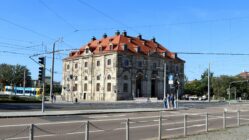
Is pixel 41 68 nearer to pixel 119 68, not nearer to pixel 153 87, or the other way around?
pixel 119 68

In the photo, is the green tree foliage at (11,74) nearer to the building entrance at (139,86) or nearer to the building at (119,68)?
the building at (119,68)

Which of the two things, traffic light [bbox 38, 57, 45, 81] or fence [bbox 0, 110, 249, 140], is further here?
traffic light [bbox 38, 57, 45, 81]

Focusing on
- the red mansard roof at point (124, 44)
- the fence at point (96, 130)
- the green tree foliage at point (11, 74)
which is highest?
the red mansard roof at point (124, 44)

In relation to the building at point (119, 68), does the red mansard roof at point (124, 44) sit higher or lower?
higher

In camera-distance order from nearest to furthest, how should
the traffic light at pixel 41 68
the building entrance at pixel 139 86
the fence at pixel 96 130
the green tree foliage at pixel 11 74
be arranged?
the fence at pixel 96 130 < the traffic light at pixel 41 68 < the building entrance at pixel 139 86 < the green tree foliage at pixel 11 74

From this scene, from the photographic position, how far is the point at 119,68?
101m

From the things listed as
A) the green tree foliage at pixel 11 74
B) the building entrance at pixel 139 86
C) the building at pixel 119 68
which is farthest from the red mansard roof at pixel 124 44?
the green tree foliage at pixel 11 74

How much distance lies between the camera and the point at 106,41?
369 ft

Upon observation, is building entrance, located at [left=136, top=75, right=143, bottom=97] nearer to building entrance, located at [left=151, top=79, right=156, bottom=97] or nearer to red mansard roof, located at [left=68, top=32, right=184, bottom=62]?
building entrance, located at [left=151, top=79, right=156, bottom=97]

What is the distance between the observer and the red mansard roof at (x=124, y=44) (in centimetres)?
10531

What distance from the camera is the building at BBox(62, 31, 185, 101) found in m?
102

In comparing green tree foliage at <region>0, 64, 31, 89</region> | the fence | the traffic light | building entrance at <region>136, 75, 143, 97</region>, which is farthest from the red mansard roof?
the fence

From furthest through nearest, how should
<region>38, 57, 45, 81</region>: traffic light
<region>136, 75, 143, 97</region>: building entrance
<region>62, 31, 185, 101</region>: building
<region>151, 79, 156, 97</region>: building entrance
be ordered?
1. <region>151, 79, 156, 97</region>: building entrance
2. <region>136, 75, 143, 97</region>: building entrance
3. <region>62, 31, 185, 101</region>: building
4. <region>38, 57, 45, 81</region>: traffic light

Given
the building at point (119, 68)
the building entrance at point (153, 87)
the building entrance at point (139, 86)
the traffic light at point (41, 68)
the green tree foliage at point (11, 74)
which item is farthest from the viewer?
the green tree foliage at point (11, 74)
